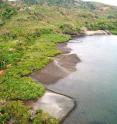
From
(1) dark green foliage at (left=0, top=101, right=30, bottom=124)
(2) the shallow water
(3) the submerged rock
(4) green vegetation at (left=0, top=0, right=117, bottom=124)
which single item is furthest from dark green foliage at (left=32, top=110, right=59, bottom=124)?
(2) the shallow water

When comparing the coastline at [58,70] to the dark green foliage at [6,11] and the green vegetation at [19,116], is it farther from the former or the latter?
the dark green foliage at [6,11]

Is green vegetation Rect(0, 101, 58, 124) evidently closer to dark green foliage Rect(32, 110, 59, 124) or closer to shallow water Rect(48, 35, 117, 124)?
dark green foliage Rect(32, 110, 59, 124)

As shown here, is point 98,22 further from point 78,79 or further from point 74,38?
point 78,79

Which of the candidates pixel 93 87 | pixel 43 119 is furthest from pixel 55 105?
pixel 93 87

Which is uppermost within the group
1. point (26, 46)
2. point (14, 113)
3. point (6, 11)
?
point (14, 113)

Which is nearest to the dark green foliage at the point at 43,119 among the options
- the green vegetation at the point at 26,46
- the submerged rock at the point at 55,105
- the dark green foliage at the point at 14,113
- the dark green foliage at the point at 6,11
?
the green vegetation at the point at 26,46

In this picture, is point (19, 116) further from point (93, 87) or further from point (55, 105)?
point (93, 87)

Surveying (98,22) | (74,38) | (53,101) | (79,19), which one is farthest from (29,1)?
(53,101)
